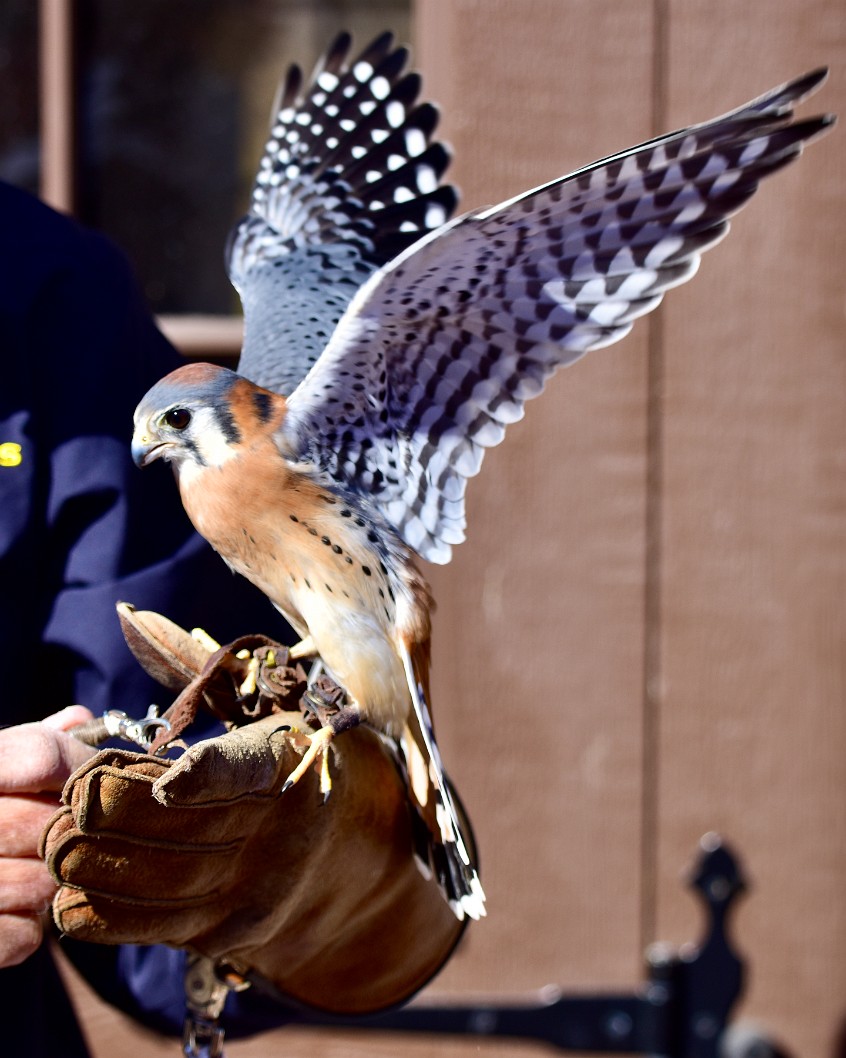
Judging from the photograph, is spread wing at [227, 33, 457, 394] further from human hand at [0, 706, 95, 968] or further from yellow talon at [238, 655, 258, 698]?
human hand at [0, 706, 95, 968]

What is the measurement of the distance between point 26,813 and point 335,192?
0.76 meters

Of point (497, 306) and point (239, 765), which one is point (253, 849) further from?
point (497, 306)

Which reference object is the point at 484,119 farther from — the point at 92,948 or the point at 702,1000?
the point at 702,1000

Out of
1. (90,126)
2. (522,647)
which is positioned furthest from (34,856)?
(90,126)

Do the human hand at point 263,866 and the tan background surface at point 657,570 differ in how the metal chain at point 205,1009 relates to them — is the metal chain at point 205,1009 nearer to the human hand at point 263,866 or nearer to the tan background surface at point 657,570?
the human hand at point 263,866

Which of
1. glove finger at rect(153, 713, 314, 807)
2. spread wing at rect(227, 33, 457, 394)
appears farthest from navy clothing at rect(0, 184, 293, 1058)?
glove finger at rect(153, 713, 314, 807)

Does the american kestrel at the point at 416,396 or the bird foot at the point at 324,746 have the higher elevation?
the american kestrel at the point at 416,396

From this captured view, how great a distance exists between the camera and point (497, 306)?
37.1 inches

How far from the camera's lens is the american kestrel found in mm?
866

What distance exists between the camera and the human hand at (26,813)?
3.08 ft

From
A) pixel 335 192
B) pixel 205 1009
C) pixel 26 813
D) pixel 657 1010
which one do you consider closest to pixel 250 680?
pixel 26 813

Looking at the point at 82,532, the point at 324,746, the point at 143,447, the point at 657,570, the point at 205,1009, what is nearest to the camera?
the point at 143,447

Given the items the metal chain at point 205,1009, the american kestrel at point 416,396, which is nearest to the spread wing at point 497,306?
the american kestrel at point 416,396

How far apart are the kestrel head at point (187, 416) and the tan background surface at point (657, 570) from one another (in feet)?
4.15
